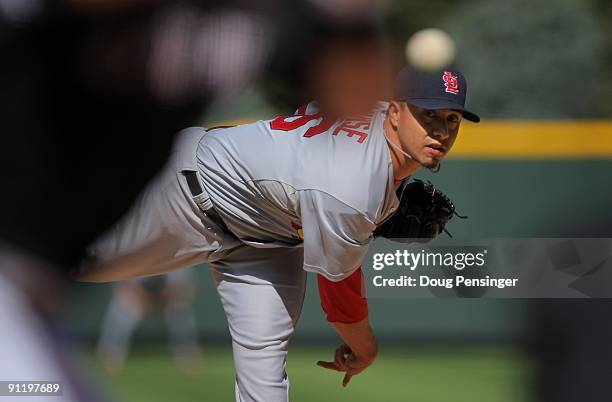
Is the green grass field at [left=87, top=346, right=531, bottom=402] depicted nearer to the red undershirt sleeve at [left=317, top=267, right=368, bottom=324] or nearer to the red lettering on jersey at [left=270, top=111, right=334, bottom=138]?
the red undershirt sleeve at [left=317, top=267, right=368, bottom=324]

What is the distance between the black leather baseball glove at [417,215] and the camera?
103 inches

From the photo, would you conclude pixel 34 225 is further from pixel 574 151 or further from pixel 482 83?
pixel 482 83

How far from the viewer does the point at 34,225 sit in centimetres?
107

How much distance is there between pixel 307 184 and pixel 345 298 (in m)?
0.41

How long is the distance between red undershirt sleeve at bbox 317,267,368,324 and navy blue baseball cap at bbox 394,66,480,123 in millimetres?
478

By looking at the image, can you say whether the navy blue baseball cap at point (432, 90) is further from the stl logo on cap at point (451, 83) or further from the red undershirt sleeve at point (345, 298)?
the red undershirt sleeve at point (345, 298)

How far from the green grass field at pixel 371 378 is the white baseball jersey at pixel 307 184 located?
1.94 metres

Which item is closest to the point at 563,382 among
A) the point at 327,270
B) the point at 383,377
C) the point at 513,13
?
the point at 383,377

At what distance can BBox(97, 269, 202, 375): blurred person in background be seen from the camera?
4680 millimetres

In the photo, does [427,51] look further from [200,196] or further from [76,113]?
[76,113]

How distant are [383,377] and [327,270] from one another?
7.61 ft

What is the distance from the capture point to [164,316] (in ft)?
15.8

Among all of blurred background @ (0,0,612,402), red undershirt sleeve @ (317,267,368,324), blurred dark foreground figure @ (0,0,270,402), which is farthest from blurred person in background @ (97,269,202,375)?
blurred dark foreground figure @ (0,0,270,402)

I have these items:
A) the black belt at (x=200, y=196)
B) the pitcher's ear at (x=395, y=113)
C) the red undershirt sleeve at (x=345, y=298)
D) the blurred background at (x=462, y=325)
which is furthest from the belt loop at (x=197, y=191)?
the blurred background at (x=462, y=325)
